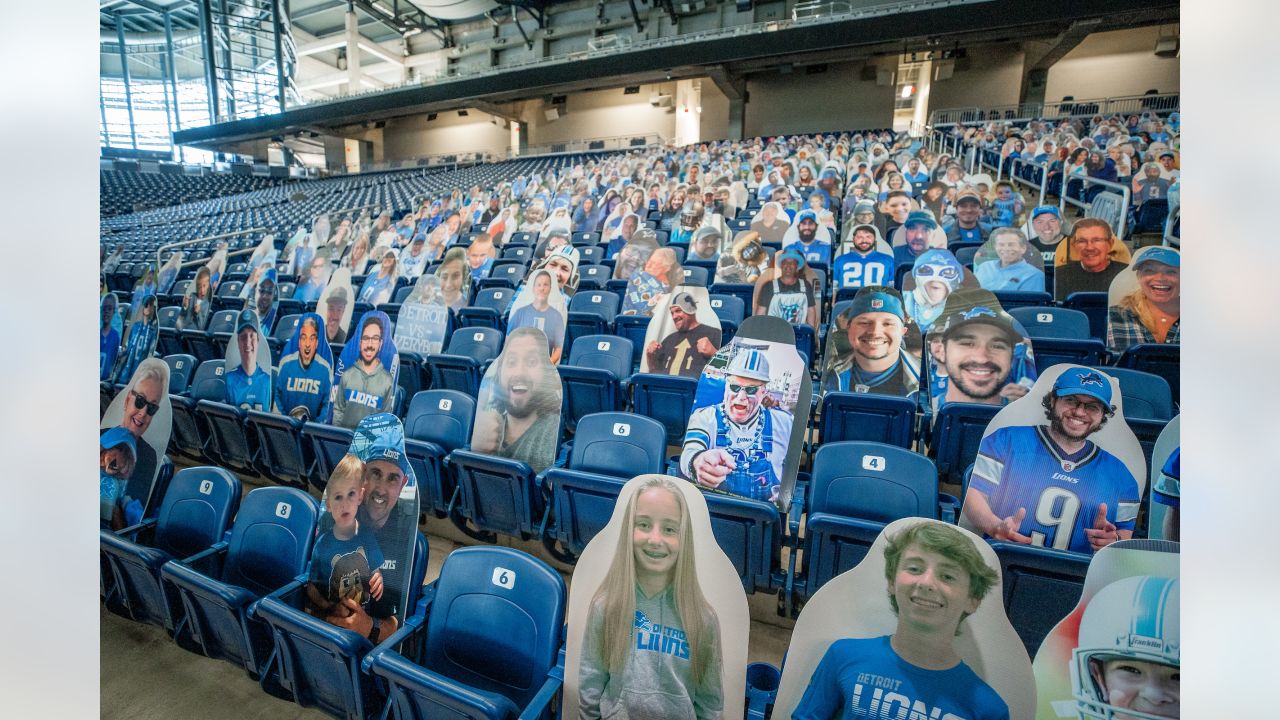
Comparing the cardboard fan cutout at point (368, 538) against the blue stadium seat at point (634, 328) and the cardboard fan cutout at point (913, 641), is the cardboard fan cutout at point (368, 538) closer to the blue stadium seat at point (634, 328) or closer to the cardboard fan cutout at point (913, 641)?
the cardboard fan cutout at point (913, 641)

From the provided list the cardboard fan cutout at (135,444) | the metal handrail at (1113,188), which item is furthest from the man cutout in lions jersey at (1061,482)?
the metal handrail at (1113,188)

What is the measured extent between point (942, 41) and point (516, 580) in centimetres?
1829

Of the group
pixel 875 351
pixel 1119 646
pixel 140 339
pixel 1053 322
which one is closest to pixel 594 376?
pixel 875 351

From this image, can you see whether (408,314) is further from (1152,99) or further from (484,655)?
(1152,99)

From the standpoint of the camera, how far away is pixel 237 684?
236 centimetres

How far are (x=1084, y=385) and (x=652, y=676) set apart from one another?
1795mm

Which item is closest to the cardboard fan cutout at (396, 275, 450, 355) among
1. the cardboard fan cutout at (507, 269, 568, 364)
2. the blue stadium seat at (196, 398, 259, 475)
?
the cardboard fan cutout at (507, 269, 568, 364)

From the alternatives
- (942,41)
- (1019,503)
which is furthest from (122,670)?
(942,41)

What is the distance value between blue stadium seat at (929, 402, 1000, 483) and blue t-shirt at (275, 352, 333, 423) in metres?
3.49

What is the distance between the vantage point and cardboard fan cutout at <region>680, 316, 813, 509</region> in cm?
262

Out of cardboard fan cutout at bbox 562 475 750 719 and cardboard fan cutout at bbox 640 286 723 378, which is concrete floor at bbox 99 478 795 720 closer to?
cardboard fan cutout at bbox 562 475 750 719

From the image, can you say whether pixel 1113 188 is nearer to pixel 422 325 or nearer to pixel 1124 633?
pixel 1124 633
